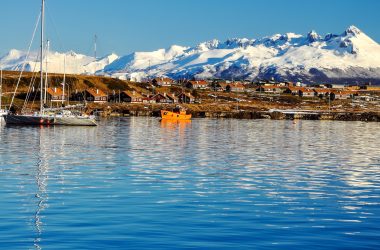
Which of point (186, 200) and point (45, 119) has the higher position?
point (45, 119)

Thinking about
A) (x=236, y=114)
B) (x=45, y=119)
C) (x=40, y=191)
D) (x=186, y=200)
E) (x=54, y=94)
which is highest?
(x=54, y=94)

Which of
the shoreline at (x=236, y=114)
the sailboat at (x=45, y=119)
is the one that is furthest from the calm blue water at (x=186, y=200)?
the shoreline at (x=236, y=114)

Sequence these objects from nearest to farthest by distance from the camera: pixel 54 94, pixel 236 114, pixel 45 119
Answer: pixel 45 119, pixel 236 114, pixel 54 94

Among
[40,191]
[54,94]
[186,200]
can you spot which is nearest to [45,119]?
[40,191]

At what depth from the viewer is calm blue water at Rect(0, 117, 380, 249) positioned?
74.0ft

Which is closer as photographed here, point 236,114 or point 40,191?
point 40,191

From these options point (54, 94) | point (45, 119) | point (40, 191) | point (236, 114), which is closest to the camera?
point (40, 191)

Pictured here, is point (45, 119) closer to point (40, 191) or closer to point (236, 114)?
point (40, 191)

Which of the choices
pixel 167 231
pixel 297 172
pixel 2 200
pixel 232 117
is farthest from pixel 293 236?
pixel 232 117

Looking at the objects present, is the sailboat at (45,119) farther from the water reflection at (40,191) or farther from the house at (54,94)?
the house at (54,94)

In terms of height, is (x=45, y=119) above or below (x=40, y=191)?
above

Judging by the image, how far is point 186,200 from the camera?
100 ft

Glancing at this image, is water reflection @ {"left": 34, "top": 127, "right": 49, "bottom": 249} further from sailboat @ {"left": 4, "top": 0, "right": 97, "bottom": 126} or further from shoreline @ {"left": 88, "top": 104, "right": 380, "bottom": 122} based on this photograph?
shoreline @ {"left": 88, "top": 104, "right": 380, "bottom": 122}

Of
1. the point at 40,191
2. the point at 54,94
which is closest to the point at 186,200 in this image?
the point at 40,191
